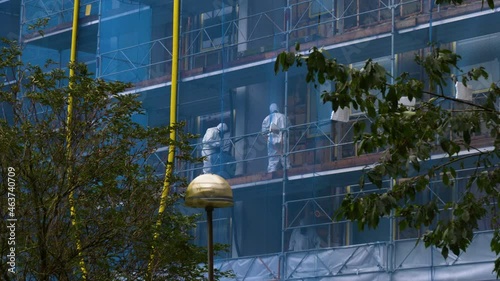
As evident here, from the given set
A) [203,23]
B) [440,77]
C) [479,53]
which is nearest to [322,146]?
[479,53]

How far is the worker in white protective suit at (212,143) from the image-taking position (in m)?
25.6

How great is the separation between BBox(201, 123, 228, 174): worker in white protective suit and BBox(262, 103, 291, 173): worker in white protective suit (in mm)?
1178

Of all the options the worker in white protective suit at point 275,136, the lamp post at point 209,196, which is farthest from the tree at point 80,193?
the worker in white protective suit at point 275,136

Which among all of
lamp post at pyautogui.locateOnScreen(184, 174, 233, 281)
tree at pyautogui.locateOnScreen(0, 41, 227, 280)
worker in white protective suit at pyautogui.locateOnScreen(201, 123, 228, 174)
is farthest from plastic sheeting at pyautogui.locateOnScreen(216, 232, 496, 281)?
lamp post at pyautogui.locateOnScreen(184, 174, 233, 281)

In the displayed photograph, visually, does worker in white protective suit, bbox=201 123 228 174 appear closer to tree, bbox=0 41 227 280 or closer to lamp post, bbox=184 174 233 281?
tree, bbox=0 41 227 280

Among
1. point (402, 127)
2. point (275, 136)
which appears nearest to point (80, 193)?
point (402, 127)

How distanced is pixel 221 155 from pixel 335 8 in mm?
3189

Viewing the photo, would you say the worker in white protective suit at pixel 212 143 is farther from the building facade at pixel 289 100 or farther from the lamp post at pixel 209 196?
the lamp post at pixel 209 196

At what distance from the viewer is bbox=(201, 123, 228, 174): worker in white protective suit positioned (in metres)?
25.6

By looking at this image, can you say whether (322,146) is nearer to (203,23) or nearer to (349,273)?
(349,273)

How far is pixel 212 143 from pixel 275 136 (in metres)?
1.55

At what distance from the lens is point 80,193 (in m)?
15.2

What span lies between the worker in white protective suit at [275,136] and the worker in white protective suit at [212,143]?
3.87 feet

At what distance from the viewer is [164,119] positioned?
26938mm
